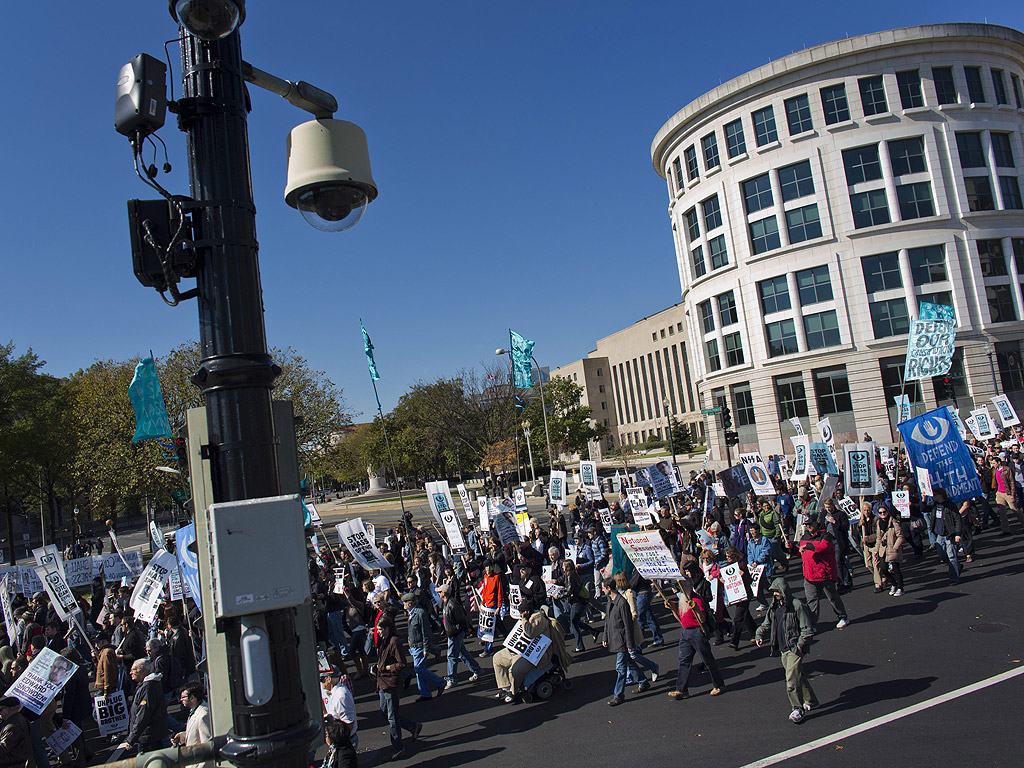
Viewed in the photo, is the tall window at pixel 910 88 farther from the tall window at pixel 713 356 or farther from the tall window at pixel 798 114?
the tall window at pixel 713 356

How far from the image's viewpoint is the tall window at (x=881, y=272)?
1804 inches

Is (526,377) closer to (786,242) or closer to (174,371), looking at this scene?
(174,371)

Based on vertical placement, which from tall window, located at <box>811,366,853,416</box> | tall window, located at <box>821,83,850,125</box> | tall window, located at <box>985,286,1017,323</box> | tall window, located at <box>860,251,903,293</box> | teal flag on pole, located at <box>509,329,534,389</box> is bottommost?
tall window, located at <box>811,366,853,416</box>

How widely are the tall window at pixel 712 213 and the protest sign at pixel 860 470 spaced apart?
39.7 metres

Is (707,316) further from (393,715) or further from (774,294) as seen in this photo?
(393,715)

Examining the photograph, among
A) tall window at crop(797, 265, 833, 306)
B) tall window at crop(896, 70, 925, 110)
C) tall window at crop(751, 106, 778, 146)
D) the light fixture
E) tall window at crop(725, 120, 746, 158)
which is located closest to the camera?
the light fixture

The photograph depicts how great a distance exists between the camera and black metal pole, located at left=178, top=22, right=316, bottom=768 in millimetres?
2457

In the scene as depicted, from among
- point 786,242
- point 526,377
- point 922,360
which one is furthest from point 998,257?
point 526,377

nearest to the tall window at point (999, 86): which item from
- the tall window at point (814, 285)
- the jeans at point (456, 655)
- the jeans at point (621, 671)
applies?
the tall window at point (814, 285)

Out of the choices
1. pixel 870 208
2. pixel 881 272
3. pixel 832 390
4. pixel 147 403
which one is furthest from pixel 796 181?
pixel 147 403

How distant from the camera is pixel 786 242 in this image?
48281mm

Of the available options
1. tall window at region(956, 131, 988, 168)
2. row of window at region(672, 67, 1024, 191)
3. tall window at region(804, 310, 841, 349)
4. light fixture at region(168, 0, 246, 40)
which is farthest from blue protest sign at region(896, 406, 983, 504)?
tall window at region(956, 131, 988, 168)

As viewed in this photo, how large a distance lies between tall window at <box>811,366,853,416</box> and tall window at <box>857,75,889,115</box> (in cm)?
1724

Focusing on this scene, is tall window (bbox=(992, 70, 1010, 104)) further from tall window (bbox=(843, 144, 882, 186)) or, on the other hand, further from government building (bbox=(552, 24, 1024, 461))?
tall window (bbox=(843, 144, 882, 186))
